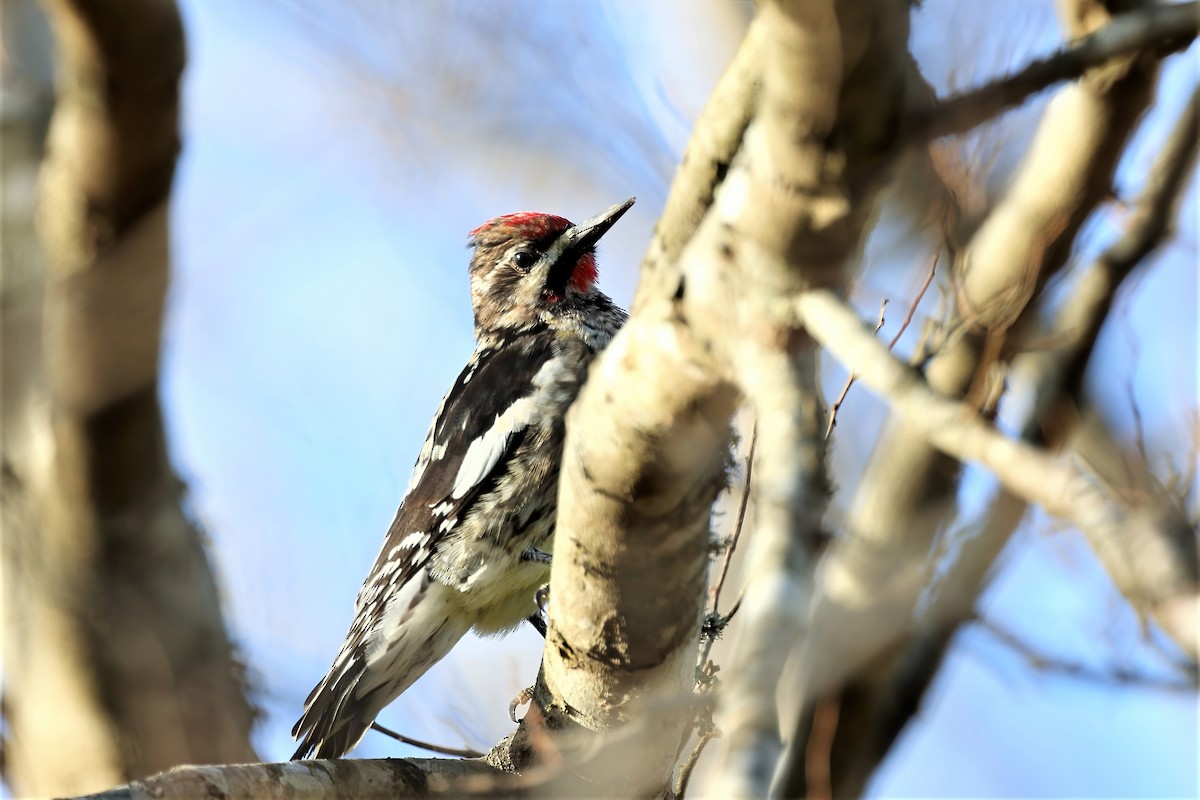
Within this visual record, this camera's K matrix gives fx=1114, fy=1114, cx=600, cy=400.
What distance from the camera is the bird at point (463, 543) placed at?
3771mm

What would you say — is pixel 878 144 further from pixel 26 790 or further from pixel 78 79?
pixel 26 790

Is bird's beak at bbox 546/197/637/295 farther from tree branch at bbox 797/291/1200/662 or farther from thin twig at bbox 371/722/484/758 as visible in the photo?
tree branch at bbox 797/291/1200/662

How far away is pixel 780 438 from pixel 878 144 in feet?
1.98

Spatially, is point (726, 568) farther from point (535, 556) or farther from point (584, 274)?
point (584, 274)

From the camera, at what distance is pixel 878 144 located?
1.72 m

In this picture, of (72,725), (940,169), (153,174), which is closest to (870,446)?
(940,169)

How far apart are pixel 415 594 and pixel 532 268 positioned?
1.75 metres

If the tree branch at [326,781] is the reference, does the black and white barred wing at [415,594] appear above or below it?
above

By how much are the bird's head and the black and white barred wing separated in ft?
2.54

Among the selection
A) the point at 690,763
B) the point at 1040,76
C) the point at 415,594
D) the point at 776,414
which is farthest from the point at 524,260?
the point at 776,414

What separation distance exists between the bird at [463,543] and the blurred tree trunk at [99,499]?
1.52 metres

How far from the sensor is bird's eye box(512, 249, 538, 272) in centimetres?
503

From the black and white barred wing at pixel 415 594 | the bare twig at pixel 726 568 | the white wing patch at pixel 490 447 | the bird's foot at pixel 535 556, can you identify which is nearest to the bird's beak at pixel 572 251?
the black and white barred wing at pixel 415 594

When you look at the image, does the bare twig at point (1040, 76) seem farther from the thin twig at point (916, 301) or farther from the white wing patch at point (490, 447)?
the white wing patch at point (490, 447)
